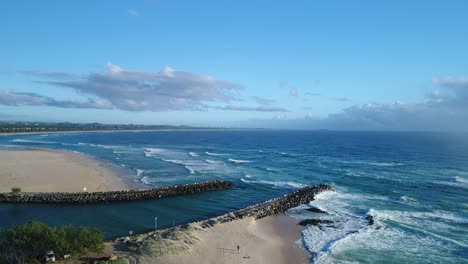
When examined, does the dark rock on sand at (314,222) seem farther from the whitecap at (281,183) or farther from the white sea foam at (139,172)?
the white sea foam at (139,172)

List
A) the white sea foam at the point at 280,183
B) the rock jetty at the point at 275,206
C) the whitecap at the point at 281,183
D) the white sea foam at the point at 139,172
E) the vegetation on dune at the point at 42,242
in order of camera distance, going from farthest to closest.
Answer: the white sea foam at the point at 139,172 → the white sea foam at the point at 280,183 → the whitecap at the point at 281,183 → the rock jetty at the point at 275,206 → the vegetation on dune at the point at 42,242

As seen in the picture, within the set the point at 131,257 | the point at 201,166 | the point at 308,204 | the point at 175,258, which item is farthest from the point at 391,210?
the point at 201,166

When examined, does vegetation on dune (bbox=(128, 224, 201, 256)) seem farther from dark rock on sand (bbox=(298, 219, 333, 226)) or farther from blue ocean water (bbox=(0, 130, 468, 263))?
dark rock on sand (bbox=(298, 219, 333, 226))

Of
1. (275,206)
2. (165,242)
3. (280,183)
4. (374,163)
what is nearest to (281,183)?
(280,183)

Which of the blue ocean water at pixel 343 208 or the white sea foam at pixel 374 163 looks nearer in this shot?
the blue ocean water at pixel 343 208

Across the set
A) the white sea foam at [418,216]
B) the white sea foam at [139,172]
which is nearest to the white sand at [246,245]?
the white sea foam at [418,216]

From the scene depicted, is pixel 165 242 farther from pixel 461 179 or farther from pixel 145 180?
pixel 461 179

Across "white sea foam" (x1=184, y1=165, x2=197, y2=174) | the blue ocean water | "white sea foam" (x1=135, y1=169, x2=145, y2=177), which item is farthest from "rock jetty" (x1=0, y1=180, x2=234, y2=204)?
"white sea foam" (x1=184, y1=165, x2=197, y2=174)

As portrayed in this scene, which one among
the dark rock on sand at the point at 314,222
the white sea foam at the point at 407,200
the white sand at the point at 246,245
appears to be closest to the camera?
the white sand at the point at 246,245
